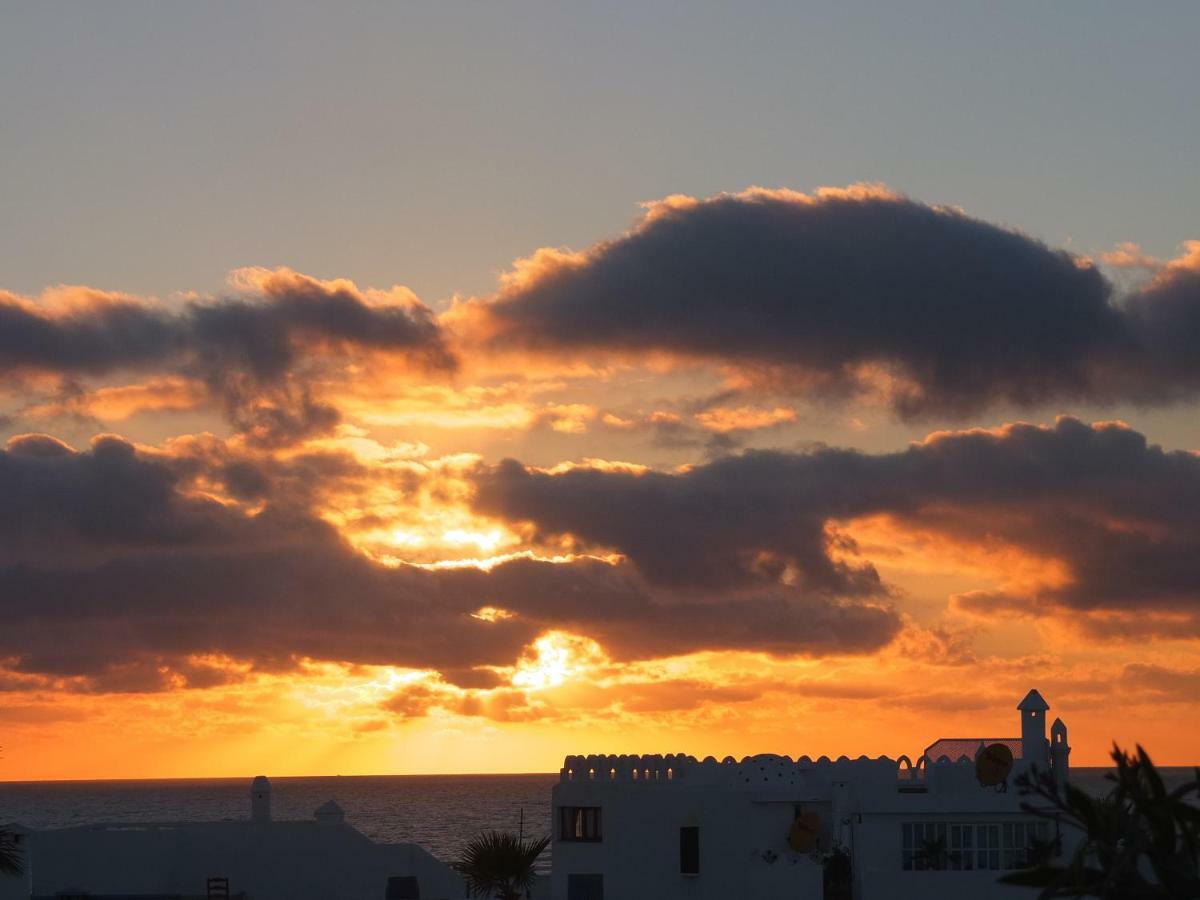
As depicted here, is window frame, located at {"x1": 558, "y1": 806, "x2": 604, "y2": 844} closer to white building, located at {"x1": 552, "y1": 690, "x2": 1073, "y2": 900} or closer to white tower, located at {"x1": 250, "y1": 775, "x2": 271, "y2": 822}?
white building, located at {"x1": 552, "y1": 690, "x2": 1073, "y2": 900}

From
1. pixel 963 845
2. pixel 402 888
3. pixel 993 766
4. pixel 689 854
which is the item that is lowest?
pixel 402 888

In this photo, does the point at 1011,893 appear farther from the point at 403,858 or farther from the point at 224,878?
the point at 224,878

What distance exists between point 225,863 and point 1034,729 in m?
27.7

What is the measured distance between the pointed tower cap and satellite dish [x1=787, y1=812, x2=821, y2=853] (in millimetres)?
8086

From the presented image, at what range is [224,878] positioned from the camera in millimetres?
58500

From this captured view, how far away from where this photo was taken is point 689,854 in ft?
195

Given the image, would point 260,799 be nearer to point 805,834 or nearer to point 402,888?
point 402,888

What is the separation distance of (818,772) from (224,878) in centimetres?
2038

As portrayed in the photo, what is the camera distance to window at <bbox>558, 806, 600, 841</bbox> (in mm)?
60156

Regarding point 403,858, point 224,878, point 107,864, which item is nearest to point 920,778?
point 403,858

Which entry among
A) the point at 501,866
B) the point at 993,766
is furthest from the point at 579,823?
the point at 993,766

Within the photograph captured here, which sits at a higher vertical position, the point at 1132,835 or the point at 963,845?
the point at 1132,835

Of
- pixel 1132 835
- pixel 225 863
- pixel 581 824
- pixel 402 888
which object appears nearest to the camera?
pixel 1132 835

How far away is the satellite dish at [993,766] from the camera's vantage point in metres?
58.6
